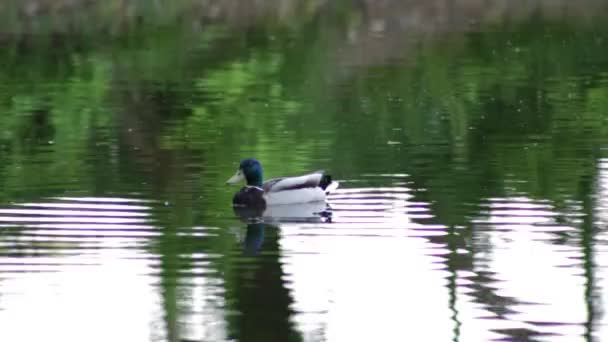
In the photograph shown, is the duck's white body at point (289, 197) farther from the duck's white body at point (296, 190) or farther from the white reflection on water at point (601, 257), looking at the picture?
the white reflection on water at point (601, 257)

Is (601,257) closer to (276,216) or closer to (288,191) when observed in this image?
(276,216)

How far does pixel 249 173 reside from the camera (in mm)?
16047

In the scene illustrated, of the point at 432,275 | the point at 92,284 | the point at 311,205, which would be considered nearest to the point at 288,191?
the point at 311,205

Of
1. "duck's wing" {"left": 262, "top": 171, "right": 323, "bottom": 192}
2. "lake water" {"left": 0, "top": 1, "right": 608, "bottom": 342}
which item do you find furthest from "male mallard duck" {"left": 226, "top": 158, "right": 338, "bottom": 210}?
"lake water" {"left": 0, "top": 1, "right": 608, "bottom": 342}

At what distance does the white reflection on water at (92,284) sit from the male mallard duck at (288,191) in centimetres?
112

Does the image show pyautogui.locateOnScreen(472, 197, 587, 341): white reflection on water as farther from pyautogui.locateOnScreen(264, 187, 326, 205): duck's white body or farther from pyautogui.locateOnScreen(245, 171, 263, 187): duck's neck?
pyautogui.locateOnScreen(245, 171, 263, 187): duck's neck

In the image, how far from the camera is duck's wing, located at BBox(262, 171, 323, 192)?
15383mm

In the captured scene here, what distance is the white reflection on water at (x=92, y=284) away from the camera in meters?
10.5

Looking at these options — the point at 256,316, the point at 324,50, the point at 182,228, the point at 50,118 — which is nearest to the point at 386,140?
the point at 50,118

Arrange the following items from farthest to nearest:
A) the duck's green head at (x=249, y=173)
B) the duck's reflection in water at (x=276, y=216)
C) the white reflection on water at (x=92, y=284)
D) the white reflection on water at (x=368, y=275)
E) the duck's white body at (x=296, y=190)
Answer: the duck's green head at (x=249, y=173) → the duck's white body at (x=296, y=190) → the duck's reflection in water at (x=276, y=216) → the white reflection on water at (x=368, y=275) → the white reflection on water at (x=92, y=284)

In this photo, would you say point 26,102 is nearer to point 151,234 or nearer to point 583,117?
point 583,117

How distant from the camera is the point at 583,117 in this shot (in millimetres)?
21828

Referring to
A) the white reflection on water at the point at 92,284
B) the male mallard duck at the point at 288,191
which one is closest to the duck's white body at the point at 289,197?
the male mallard duck at the point at 288,191

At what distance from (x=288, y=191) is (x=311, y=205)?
0.26m
